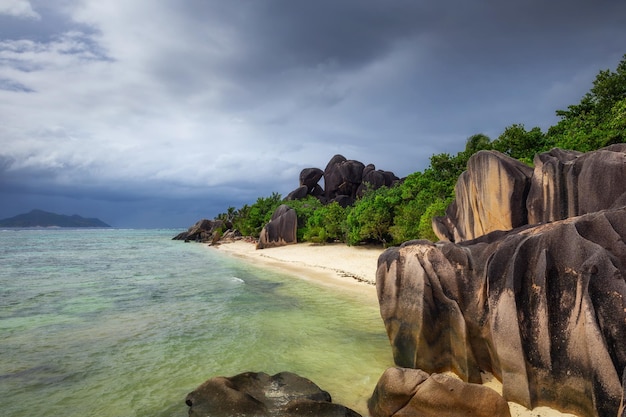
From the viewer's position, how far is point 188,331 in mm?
12492

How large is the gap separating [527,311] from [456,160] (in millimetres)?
26567

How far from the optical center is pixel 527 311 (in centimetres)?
622

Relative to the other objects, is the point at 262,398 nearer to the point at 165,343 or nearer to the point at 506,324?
the point at 506,324

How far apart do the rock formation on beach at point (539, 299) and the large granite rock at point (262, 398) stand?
4.33ft

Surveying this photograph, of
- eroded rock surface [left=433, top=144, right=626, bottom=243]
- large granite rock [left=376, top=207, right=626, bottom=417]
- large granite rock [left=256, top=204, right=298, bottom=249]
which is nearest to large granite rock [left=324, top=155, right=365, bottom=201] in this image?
large granite rock [left=256, top=204, right=298, bottom=249]

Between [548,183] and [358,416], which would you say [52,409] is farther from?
[548,183]

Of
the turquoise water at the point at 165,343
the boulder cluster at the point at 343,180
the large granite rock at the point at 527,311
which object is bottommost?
the turquoise water at the point at 165,343

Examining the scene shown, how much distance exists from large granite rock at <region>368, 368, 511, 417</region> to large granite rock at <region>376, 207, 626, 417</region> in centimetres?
84

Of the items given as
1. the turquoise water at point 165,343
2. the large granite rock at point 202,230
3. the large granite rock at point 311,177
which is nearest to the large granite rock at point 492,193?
the turquoise water at point 165,343

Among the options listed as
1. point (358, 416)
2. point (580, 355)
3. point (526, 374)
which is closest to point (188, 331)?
point (358, 416)

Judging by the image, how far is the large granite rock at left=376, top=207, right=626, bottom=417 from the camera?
5344mm

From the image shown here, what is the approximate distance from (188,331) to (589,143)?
23662mm

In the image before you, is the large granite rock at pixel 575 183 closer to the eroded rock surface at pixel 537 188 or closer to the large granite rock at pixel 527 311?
the eroded rock surface at pixel 537 188

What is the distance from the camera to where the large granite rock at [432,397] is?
5691mm
